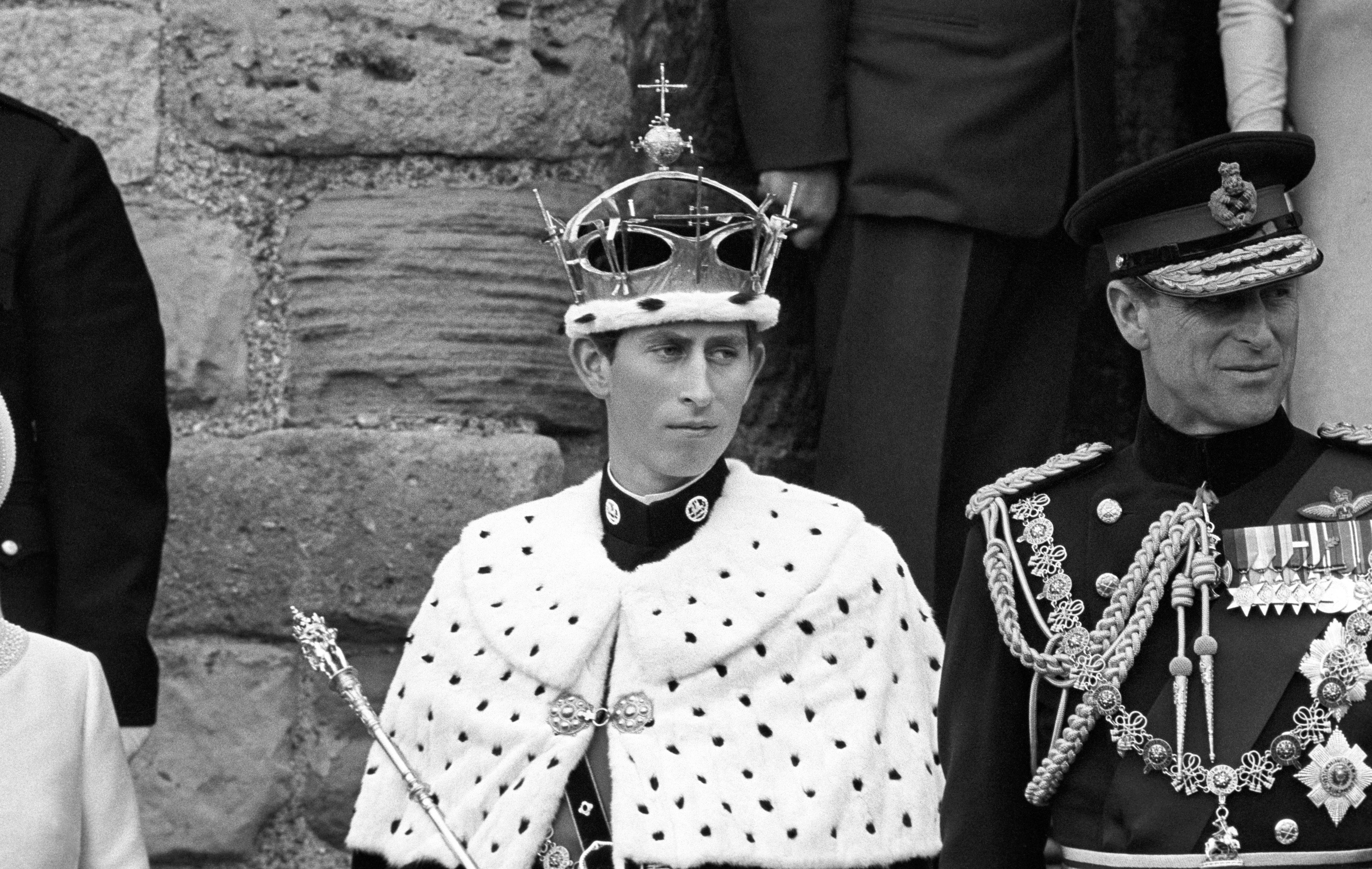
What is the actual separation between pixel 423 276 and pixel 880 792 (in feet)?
5.26

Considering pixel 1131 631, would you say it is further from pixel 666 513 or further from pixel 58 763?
pixel 58 763

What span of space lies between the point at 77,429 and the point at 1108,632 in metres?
1.94

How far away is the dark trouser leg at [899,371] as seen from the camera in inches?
219

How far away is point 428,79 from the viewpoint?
18.3ft

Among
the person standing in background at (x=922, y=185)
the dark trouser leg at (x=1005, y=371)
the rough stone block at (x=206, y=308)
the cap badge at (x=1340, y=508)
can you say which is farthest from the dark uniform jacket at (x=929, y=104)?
the cap badge at (x=1340, y=508)

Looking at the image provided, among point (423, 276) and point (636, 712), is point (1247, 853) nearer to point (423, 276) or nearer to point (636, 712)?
point (636, 712)

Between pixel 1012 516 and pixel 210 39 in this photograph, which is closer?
pixel 1012 516

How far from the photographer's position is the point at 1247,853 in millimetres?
3807

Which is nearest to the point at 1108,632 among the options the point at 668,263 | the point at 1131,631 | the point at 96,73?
the point at 1131,631

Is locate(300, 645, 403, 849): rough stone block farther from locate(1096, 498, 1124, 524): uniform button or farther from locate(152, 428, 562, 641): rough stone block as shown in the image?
locate(1096, 498, 1124, 524): uniform button

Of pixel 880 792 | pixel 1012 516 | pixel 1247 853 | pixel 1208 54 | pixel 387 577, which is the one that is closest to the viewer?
pixel 1247 853

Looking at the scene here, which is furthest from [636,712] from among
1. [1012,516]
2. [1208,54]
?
[1208,54]

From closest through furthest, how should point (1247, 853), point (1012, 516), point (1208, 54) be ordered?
point (1247, 853) → point (1012, 516) → point (1208, 54)

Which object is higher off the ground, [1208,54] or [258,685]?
[1208,54]
